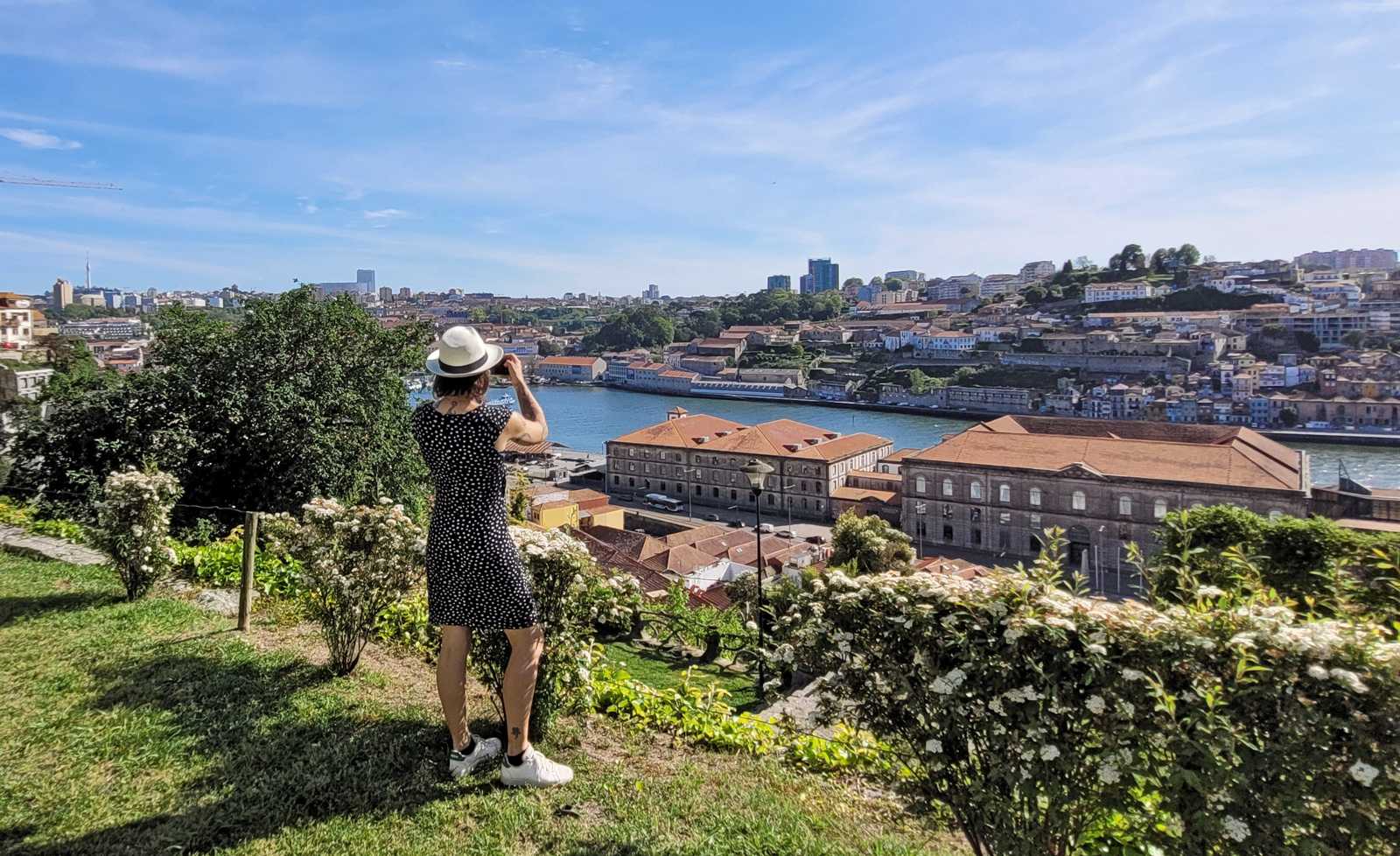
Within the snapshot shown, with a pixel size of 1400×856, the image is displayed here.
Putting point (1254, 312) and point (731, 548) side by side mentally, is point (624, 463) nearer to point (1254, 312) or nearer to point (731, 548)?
point (731, 548)

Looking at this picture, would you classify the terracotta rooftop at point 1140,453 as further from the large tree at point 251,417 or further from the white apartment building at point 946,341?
the white apartment building at point 946,341

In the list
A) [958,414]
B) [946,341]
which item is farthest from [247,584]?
[946,341]

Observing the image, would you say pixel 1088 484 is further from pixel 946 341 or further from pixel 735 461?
pixel 946 341

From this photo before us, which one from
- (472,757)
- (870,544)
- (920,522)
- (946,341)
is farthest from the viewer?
(946,341)

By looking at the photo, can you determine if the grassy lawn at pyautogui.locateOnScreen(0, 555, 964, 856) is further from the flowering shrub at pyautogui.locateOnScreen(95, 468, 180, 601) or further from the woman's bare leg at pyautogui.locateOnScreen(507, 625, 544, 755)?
the flowering shrub at pyautogui.locateOnScreen(95, 468, 180, 601)

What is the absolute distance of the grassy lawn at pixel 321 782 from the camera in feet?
5.31

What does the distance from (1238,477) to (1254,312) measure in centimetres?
4812

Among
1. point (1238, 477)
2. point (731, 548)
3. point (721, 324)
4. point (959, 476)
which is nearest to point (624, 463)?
point (959, 476)

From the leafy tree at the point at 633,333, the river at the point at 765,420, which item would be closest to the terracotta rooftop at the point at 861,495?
the river at the point at 765,420

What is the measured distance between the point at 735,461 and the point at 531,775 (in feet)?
93.7

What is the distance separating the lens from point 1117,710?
122cm

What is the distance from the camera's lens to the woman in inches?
→ 67.9

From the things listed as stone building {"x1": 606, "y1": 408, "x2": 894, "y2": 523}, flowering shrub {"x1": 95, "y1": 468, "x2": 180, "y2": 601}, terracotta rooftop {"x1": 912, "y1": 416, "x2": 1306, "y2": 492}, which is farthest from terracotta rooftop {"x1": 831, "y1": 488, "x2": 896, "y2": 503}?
flowering shrub {"x1": 95, "y1": 468, "x2": 180, "y2": 601}

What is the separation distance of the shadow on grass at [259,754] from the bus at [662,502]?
28478mm
